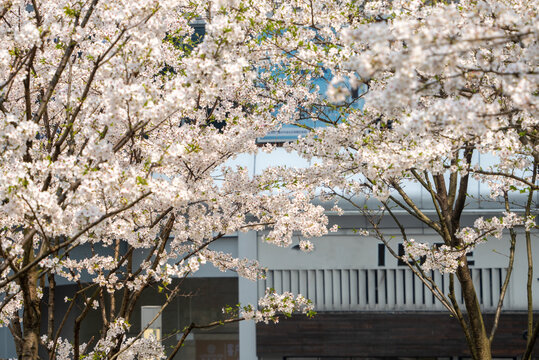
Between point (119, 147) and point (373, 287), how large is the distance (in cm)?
765

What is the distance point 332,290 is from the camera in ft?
36.0

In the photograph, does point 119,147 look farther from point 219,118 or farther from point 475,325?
point 475,325

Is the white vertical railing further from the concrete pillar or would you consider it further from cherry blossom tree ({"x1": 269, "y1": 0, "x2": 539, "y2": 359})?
cherry blossom tree ({"x1": 269, "y1": 0, "x2": 539, "y2": 359})

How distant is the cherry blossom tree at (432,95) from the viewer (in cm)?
281

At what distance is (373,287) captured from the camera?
432 inches

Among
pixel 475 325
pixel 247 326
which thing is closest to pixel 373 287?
pixel 247 326

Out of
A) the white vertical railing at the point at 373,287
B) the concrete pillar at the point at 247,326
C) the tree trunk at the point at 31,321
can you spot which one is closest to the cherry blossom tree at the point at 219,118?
the tree trunk at the point at 31,321

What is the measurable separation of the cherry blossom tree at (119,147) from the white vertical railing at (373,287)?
13.8 feet

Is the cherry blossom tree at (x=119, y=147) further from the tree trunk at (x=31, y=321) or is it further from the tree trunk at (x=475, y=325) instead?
the tree trunk at (x=475, y=325)

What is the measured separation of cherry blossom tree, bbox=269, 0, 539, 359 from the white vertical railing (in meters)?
3.78

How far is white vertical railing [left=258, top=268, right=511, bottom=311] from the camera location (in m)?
10.9

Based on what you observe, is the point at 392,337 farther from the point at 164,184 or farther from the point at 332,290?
the point at 164,184

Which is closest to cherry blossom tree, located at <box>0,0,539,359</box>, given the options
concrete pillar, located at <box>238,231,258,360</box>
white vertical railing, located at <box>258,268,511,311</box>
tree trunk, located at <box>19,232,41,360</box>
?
tree trunk, located at <box>19,232,41,360</box>

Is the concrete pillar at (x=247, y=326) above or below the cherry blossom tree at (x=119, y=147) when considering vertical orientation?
below
